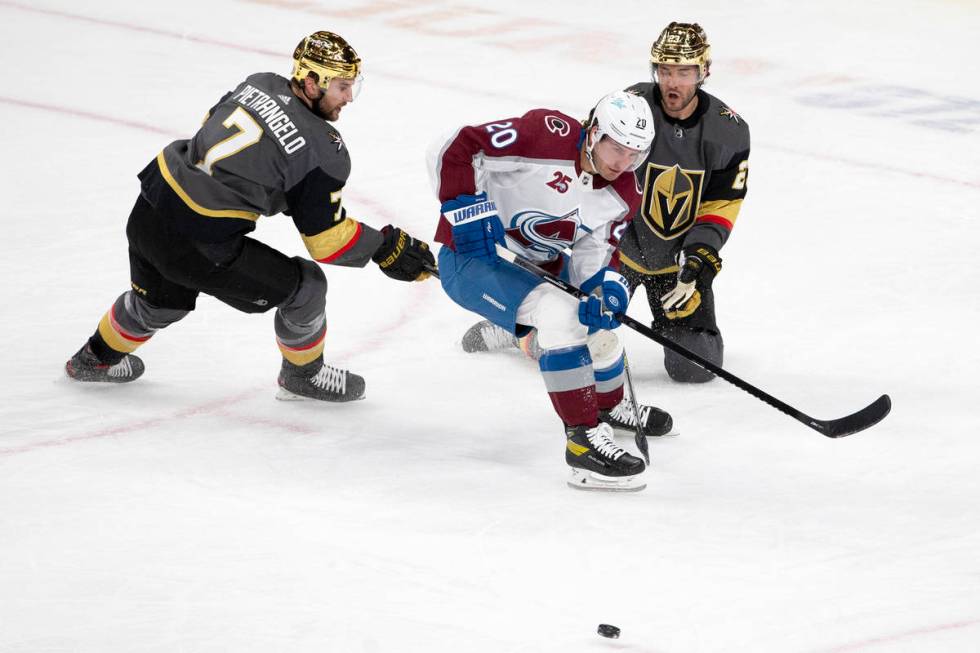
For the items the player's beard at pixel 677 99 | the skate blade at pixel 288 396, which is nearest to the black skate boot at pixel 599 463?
the skate blade at pixel 288 396

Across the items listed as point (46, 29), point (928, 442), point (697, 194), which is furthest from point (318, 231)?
point (46, 29)

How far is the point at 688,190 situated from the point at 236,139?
1.43 meters

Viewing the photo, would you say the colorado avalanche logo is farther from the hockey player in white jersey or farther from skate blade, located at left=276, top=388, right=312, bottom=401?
skate blade, located at left=276, top=388, right=312, bottom=401

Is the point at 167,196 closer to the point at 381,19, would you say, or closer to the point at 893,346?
the point at 893,346

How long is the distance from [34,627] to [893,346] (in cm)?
290

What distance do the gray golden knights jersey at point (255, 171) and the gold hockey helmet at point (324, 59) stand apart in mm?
84

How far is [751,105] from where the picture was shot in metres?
6.88

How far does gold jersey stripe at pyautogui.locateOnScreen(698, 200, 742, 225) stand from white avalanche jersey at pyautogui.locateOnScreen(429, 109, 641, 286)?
0.62 metres

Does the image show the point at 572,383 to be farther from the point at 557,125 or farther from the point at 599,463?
the point at 557,125

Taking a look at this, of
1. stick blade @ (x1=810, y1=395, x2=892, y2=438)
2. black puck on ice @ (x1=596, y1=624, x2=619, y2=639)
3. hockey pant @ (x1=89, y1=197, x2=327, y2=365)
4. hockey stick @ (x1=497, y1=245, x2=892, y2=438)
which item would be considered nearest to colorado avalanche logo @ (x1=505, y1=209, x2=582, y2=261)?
hockey stick @ (x1=497, y1=245, x2=892, y2=438)

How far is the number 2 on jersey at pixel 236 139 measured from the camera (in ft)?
11.5

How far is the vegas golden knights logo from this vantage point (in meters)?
4.22

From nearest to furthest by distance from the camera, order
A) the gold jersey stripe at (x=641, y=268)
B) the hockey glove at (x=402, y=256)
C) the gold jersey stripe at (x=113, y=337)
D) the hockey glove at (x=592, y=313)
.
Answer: the hockey glove at (x=592, y=313) → the hockey glove at (x=402, y=256) → the gold jersey stripe at (x=113, y=337) → the gold jersey stripe at (x=641, y=268)

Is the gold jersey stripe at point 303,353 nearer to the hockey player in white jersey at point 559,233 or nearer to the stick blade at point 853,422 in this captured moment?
the hockey player in white jersey at point 559,233
